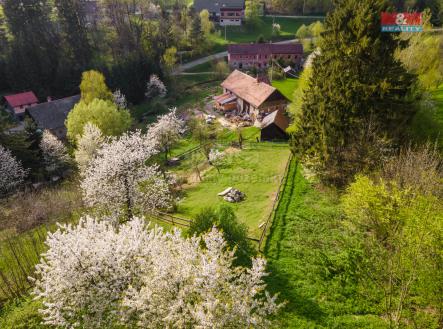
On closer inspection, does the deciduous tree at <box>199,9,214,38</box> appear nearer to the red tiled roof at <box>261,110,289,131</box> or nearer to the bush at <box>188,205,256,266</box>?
the red tiled roof at <box>261,110,289,131</box>

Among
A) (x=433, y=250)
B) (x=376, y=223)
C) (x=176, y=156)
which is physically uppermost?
(x=433, y=250)

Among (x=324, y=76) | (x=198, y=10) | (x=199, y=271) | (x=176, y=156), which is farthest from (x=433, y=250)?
(x=198, y=10)

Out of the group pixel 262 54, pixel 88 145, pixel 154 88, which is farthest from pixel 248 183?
pixel 262 54

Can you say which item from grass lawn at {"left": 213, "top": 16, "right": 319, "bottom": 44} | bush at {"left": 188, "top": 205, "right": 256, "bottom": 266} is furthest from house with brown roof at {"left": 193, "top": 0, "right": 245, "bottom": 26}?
bush at {"left": 188, "top": 205, "right": 256, "bottom": 266}

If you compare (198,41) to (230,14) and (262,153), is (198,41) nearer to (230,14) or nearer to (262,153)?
(230,14)

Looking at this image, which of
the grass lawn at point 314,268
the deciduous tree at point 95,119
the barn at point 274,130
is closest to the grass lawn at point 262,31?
the barn at point 274,130

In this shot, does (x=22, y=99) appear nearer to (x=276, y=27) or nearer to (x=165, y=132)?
(x=165, y=132)
